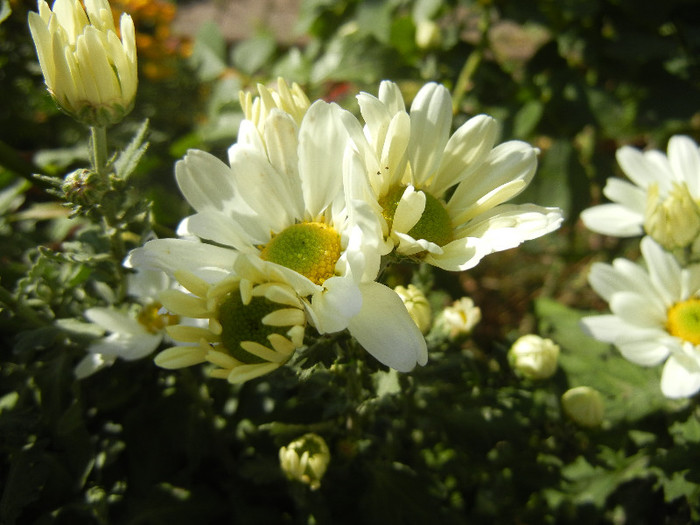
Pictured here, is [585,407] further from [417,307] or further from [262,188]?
[262,188]

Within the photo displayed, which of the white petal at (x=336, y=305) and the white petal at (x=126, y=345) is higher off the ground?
the white petal at (x=336, y=305)

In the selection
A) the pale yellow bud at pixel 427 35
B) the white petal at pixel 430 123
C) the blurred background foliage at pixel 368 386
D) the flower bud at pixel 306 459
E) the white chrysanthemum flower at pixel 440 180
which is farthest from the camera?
the pale yellow bud at pixel 427 35

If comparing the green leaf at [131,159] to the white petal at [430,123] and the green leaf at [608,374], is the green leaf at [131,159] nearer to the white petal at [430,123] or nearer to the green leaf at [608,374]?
the white petal at [430,123]

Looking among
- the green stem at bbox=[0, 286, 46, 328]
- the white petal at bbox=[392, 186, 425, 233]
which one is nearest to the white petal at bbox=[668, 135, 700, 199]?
the white petal at bbox=[392, 186, 425, 233]

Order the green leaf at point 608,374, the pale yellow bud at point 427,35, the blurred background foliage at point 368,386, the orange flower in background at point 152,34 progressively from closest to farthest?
the blurred background foliage at point 368,386 → the green leaf at point 608,374 → the pale yellow bud at point 427,35 → the orange flower in background at point 152,34

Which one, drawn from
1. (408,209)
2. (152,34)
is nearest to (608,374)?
(408,209)

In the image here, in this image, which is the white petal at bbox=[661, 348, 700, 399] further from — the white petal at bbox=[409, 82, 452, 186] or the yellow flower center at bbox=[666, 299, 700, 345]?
the white petal at bbox=[409, 82, 452, 186]

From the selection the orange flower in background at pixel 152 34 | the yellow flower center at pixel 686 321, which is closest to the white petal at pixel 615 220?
the yellow flower center at pixel 686 321

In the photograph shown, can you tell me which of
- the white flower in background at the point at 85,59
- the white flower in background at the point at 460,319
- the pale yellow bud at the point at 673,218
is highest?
the white flower in background at the point at 85,59
